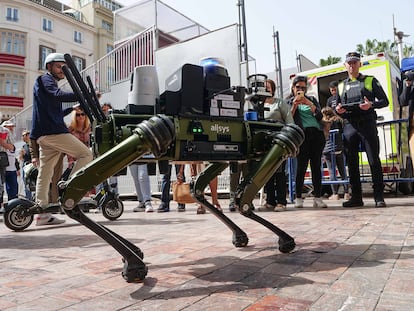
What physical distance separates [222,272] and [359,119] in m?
4.00

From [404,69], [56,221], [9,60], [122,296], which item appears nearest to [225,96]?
[122,296]

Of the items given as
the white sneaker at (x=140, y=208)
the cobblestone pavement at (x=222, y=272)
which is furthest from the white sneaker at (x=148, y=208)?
the cobblestone pavement at (x=222, y=272)

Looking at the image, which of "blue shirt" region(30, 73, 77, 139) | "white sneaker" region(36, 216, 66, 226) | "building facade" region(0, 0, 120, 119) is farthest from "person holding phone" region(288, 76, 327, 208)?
"building facade" region(0, 0, 120, 119)

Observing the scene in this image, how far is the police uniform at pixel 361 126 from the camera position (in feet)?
17.1

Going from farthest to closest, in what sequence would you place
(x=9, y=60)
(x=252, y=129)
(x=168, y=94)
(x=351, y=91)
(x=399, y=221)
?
(x=9, y=60) → (x=351, y=91) → (x=399, y=221) → (x=252, y=129) → (x=168, y=94)

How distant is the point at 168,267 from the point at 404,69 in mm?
9432

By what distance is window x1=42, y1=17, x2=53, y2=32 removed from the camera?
35.9 m

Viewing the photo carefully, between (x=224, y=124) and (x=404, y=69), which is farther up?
(x=404, y=69)

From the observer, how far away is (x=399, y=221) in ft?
12.3

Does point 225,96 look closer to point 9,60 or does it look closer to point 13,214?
point 13,214

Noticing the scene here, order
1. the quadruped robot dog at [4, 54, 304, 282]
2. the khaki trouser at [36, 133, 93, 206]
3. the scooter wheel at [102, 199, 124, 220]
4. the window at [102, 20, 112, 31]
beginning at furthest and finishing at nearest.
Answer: the window at [102, 20, 112, 31], the scooter wheel at [102, 199, 124, 220], the khaki trouser at [36, 133, 93, 206], the quadruped robot dog at [4, 54, 304, 282]

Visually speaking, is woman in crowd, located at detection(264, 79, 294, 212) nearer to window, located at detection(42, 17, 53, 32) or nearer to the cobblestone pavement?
the cobblestone pavement

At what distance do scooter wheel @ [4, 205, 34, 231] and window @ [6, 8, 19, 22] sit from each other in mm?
36172

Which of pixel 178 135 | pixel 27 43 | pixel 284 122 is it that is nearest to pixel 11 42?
pixel 27 43
